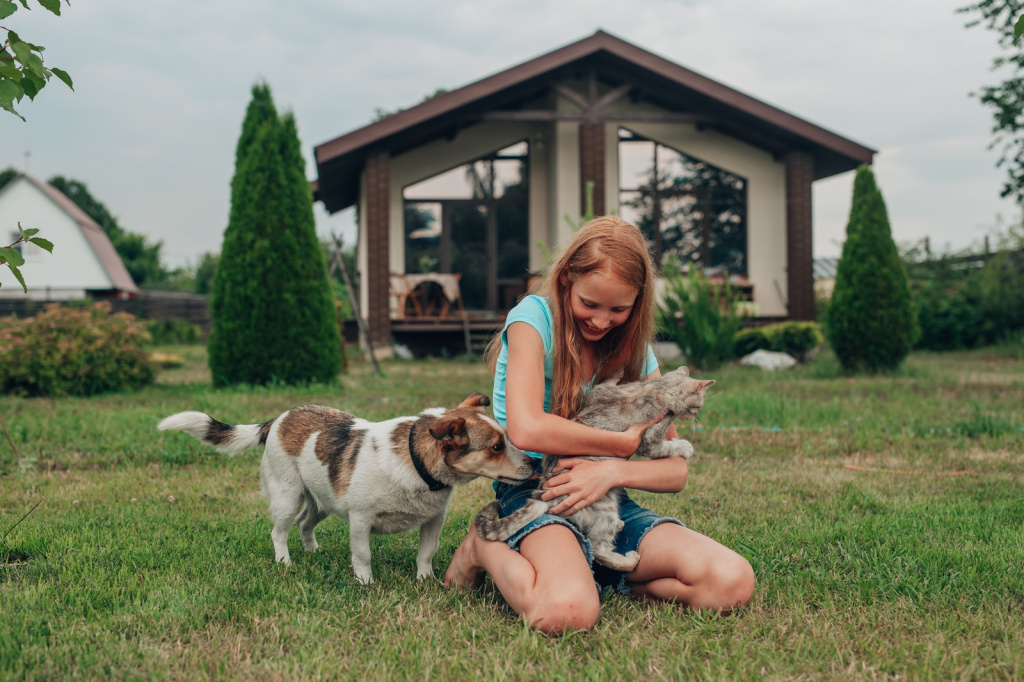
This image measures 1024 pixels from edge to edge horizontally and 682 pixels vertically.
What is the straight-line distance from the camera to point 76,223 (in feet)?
117

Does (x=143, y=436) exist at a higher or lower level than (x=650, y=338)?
lower

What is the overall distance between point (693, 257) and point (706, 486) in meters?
12.2

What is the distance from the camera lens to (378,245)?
14656mm

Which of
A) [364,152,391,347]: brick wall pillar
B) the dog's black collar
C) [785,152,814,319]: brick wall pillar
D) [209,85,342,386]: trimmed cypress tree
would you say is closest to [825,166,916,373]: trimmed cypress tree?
[785,152,814,319]: brick wall pillar

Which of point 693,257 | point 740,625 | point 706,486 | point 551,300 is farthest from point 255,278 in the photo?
point 693,257

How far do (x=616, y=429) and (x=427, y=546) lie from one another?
91cm

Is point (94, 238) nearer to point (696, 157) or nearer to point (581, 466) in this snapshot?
point (696, 157)

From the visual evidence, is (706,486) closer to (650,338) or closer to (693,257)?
(650,338)

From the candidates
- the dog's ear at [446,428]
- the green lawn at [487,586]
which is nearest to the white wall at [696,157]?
the green lawn at [487,586]

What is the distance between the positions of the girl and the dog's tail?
1091 millimetres

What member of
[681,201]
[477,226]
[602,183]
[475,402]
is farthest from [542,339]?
[681,201]

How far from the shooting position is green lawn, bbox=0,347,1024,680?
2.29m

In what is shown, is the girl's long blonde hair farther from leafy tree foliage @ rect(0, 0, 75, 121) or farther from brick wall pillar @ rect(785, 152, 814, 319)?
brick wall pillar @ rect(785, 152, 814, 319)

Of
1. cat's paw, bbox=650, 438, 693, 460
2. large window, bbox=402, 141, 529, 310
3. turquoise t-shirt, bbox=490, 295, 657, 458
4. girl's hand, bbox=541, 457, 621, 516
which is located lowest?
girl's hand, bbox=541, 457, 621, 516
